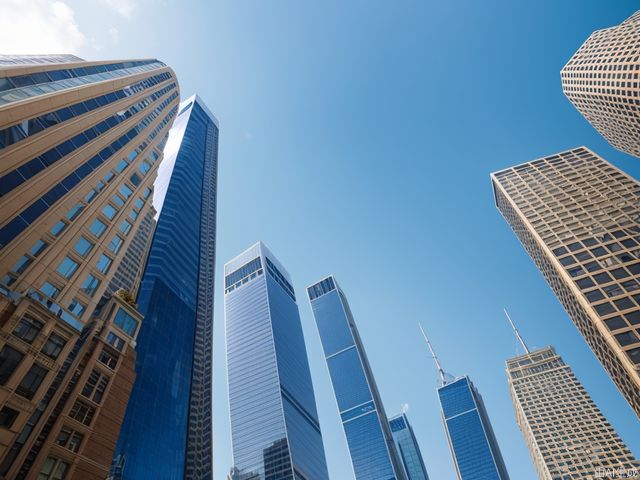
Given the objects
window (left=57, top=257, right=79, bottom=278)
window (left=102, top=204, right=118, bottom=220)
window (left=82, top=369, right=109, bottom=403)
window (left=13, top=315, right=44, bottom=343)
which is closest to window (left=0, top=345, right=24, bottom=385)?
window (left=13, top=315, right=44, bottom=343)

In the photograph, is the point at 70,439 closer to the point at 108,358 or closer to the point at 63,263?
the point at 108,358

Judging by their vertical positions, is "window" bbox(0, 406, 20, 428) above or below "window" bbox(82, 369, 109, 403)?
below

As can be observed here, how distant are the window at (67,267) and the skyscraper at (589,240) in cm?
8077

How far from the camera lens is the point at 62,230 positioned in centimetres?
4353

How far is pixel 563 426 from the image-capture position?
13625 cm

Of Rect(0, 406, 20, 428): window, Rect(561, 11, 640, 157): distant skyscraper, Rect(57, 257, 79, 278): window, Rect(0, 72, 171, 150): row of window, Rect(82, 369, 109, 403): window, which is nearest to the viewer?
Rect(0, 406, 20, 428): window

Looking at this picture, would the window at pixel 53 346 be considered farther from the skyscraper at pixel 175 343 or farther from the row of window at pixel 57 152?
the skyscraper at pixel 175 343

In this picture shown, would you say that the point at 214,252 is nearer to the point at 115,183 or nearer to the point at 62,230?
the point at 115,183

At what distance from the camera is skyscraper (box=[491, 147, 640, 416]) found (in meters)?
74.9

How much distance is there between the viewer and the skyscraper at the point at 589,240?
74.9 metres

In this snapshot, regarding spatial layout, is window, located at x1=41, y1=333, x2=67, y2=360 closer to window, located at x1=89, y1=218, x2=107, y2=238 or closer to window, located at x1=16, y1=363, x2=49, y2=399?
window, located at x1=16, y1=363, x2=49, y2=399

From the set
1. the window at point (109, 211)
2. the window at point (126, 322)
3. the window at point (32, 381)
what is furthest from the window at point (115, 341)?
the window at point (32, 381)

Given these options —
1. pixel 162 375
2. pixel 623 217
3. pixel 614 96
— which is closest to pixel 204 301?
pixel 162 375

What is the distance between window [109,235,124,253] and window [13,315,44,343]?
15699 millimetres
